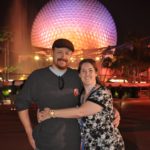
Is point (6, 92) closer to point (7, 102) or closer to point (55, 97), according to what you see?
point (7, 102)

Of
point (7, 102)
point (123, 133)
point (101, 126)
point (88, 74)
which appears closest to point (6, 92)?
point (7, 102)

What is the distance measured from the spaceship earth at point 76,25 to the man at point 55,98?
6008 cm

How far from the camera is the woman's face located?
3.80m

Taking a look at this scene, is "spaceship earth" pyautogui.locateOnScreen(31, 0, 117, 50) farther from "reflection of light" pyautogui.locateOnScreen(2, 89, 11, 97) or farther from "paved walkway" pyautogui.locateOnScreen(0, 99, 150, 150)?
"paved walkway" pyautogui.locateOnScreen(0, 99, 150, 150)

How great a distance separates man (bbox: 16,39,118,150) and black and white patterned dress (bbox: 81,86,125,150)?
97mm

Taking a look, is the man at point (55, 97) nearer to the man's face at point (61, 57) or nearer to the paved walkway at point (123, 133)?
the man's face at point (61, 57)

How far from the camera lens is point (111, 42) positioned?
221 feet

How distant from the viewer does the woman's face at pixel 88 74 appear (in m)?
3.80

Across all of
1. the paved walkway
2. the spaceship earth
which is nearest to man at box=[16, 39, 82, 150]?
the paved walkway

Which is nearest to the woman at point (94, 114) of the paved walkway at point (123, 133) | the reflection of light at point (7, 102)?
the paved walkway at point (123, 133)

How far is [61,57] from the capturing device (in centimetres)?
372

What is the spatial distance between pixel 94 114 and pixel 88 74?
1.15ft

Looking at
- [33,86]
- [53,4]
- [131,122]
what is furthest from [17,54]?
[33,86]

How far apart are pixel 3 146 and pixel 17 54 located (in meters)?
68.8
